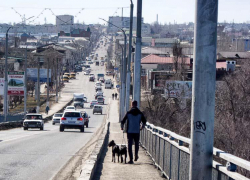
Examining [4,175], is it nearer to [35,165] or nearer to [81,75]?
[35,165]

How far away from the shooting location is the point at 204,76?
662cm

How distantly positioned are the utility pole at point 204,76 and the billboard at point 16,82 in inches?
2107

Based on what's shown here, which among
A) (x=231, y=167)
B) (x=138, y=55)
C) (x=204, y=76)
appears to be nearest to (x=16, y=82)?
(x=138, y=55)

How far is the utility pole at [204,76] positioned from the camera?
21.6ft

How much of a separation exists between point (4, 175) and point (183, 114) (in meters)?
39.7

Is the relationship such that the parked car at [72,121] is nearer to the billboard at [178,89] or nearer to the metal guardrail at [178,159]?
the metal guardrail at [178,159]

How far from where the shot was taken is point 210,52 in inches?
262

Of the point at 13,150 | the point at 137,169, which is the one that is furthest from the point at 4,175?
the point at 13,150

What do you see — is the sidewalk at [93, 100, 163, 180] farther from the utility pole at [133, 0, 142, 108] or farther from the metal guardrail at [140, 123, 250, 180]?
the utility pole at [133, 0, 142, 108]

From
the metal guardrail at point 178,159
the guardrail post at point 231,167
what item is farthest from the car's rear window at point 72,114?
the guardrail post at point 231,167

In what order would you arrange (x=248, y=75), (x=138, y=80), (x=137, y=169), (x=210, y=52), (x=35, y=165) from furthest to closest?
(x=248, y=75) → (x=138, y=80) → (x=35, y=165) → (x=137, y=169) → (x=210, y=52)

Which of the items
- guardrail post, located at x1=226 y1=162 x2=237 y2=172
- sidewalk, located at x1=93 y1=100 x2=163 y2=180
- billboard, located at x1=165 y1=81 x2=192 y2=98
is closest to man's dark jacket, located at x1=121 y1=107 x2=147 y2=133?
sidewalk, located at x1=93 y1=100 x2=163 y2=180

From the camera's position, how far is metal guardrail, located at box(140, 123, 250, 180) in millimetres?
6500

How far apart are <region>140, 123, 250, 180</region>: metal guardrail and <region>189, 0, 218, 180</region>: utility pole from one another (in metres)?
0.36
